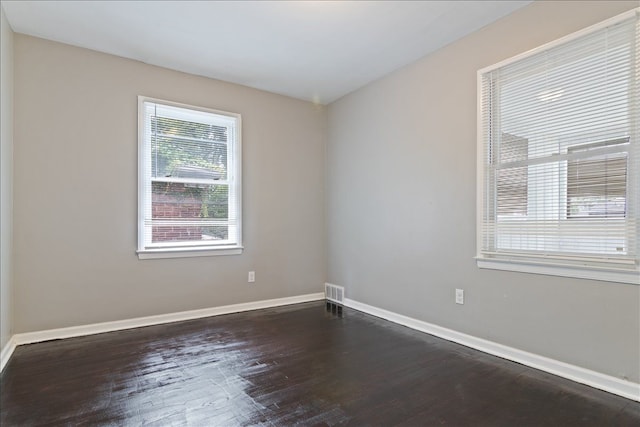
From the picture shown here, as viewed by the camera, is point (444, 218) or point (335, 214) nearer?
point (444, 218)

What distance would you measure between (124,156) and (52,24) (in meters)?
1.15

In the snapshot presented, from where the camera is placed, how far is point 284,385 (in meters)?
2.17

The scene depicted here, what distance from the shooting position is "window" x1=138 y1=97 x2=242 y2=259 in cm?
347

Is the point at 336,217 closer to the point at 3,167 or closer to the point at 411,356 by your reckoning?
the point at 411,356

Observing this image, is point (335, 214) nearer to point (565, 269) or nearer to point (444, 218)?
point (444, 218)

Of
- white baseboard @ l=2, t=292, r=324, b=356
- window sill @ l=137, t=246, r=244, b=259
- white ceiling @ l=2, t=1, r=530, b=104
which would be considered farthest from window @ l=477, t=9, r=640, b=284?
window sill @ l=137, t=246, r=244, b=259

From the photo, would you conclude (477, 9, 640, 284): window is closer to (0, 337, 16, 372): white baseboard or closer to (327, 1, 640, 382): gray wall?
(327, 1, 640, 382): gray wall

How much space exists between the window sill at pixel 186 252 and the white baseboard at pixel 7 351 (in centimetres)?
111

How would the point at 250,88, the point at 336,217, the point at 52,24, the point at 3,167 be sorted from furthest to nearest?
the point at 336,217 < the point at 250,88 < the point at 52,24 < the point at 3,167

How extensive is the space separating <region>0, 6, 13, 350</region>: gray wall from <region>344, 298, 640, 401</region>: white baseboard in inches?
130

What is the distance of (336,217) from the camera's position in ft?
14.7

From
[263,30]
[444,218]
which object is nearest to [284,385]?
[444,218]

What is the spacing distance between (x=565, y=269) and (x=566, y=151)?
79 cm

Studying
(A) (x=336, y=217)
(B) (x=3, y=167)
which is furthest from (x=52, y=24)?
(A) (x=336, y=217)
